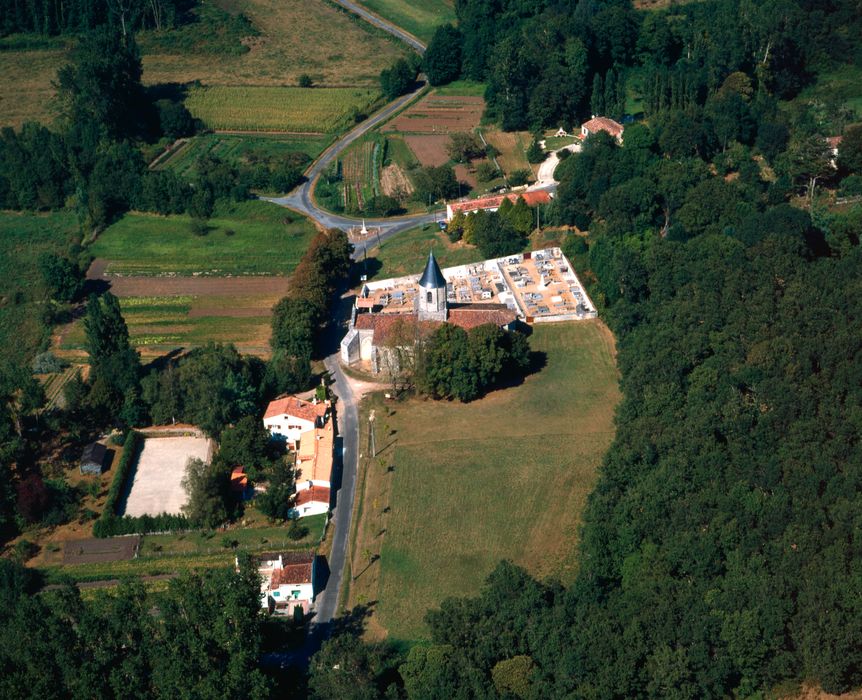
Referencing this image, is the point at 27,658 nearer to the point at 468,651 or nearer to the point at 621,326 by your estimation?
the point at 468,651

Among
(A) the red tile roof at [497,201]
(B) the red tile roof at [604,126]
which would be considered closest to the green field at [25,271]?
(A) the red tile roof at [497,201]

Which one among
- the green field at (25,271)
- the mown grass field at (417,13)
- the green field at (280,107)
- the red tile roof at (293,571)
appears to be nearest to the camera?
the red tile roof at (293,571)

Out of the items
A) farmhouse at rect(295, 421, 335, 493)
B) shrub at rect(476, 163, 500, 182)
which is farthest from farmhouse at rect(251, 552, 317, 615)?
shrub at rect(476, 163, 500, 182)

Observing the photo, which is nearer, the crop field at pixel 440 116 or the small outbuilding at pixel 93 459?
the small outbuilding at pixel 93 459

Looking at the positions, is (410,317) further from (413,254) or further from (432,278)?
(413,254)

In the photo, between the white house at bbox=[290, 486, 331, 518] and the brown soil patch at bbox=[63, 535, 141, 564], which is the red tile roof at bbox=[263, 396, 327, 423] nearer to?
the white house at bbox=[290, 486, 331, 518]

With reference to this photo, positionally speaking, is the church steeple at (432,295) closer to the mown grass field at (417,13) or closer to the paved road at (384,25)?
the paved road at (384,25)

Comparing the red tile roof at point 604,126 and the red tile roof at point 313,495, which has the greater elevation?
the red tile roof at point 604,126

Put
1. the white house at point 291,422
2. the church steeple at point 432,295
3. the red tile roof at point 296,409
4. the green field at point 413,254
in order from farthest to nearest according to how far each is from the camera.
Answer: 1. the green field at point 413,254
2. the church steeple at point 432,295
3. the red tile roof at point 296,409
4. the white house at point 291,422

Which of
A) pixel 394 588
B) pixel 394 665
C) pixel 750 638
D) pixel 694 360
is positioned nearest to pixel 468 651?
pixel 394 665
